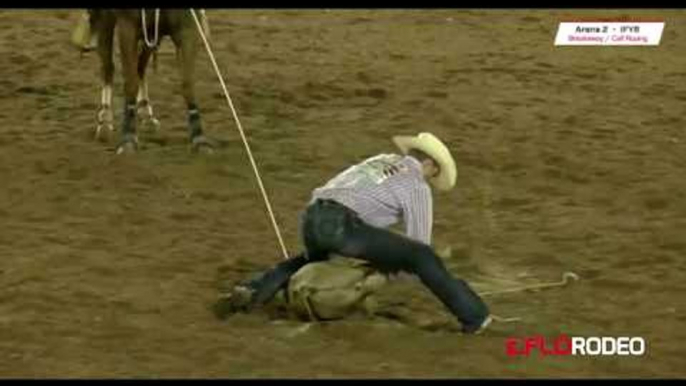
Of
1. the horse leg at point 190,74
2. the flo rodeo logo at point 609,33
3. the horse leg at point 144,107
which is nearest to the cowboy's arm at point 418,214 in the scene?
the horse leg at point 190,74

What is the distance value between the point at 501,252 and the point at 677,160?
2.68 meters

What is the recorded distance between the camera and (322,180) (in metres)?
9.66

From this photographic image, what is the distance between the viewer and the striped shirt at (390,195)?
6619 mm

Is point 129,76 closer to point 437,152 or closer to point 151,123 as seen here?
point 151,123

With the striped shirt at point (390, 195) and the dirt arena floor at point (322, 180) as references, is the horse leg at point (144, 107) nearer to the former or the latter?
the dirt arena floor at point (322, 180)

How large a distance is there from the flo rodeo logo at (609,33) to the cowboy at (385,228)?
27.4 ft

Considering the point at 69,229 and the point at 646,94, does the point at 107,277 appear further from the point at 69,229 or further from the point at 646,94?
the point at 646,94

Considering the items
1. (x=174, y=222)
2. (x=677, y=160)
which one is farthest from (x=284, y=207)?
(x=677, y=160)

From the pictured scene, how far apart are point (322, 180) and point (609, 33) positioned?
648 centimetres

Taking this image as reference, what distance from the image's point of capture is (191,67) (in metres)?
10.2

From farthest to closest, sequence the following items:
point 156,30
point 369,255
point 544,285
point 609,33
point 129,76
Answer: point 609,33 → point 129,76 → point 156,30 → point 544,285 → point 369,255

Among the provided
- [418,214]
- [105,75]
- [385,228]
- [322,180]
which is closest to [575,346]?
[418,214]

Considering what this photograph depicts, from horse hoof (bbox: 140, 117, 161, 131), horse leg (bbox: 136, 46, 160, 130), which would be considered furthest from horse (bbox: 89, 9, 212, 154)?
horse hoof (bbox: 140, 117, 161, 131)

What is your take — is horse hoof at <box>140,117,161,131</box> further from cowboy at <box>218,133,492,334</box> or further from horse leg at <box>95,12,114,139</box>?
cowboy at <box>218,133,492,334</box>
